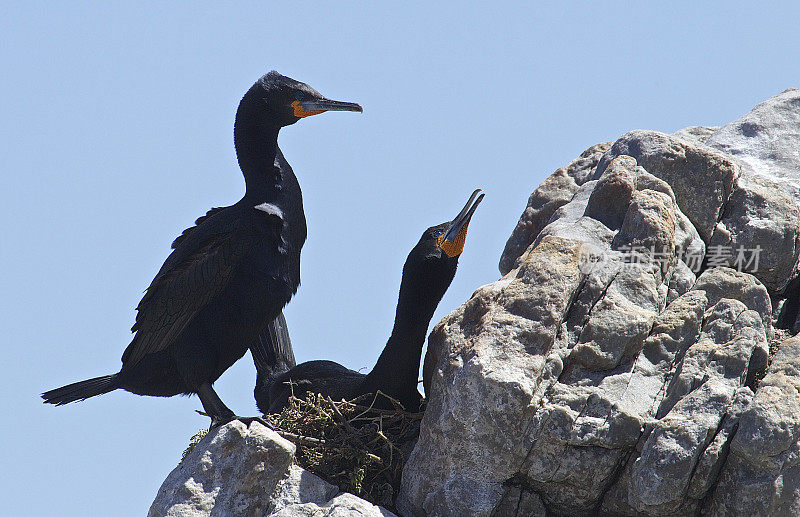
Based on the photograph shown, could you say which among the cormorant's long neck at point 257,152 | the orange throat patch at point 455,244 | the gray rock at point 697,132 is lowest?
the orange throat patch at point 455,244

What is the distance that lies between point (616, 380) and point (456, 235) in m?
1.59

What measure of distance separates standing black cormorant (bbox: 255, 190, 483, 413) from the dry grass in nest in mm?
284

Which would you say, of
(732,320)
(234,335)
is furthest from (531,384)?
(234,335)

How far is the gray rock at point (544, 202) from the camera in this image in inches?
319

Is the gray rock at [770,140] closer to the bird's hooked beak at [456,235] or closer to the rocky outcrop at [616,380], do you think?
the rocky outcrop at [616,380]

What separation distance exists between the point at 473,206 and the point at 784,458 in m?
2.68

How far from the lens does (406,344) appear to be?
7078mm

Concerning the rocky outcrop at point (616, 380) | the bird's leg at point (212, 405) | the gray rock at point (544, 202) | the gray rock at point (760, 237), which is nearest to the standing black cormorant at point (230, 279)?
the bird's leg at point (212, 405)

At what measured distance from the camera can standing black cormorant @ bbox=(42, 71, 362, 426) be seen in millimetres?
6812

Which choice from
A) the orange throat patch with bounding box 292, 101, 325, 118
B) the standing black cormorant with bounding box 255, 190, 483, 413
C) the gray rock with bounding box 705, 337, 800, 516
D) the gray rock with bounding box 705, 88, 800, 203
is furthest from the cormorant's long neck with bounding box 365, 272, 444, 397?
the gray rock with bounding box 705, 88, 800, 203

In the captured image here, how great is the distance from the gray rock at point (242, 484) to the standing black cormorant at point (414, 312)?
51.0 inches

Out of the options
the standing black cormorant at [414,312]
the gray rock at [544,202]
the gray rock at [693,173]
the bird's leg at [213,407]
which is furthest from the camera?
the gray rock at [544,202]

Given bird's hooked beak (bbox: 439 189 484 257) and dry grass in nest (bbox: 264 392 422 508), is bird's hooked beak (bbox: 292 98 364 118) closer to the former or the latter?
bird's hooked beak (bbox: 439 189 484 257)

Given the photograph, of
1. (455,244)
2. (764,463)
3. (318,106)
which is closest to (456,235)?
(455,244)
